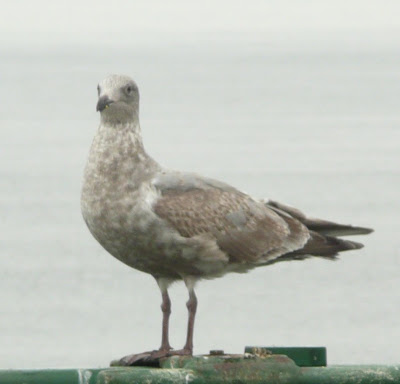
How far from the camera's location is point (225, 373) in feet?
18.4

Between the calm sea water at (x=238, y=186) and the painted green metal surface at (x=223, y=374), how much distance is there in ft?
42.9

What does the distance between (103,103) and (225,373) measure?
320cm

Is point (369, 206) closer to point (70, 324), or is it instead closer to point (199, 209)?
point (70, 324)

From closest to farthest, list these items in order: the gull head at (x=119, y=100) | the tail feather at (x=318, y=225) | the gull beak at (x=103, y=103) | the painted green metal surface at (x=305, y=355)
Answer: the painted green metal surface at (x=305, y=355) → the gull beak at (x=103, y=103) → the gull head at (x=119, y=100) → the tail feather at (x=318, y=225)

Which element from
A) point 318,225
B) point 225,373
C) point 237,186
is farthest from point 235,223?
point 237,186

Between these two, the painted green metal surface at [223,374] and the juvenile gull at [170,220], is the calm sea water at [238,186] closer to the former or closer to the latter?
the juvenile gull at [170,220]

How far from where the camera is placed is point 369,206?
34.8m

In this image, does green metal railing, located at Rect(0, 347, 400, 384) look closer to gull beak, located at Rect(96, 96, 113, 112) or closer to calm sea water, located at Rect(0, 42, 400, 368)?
gull beak, located at Rect(96, 96, 113, 112)

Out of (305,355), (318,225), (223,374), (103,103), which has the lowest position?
(223,374)

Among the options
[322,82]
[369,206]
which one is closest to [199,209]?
[369,206]

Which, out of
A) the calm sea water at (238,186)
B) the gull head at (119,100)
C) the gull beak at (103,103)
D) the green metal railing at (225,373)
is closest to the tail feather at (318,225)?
the gull head at (119,100)

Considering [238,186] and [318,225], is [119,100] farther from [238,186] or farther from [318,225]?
[238,186]

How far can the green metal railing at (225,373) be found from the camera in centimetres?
523

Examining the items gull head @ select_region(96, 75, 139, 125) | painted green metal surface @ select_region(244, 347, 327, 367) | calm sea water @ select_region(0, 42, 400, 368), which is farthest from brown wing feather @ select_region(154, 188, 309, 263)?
calm sea water @ select_region(0, 42, 400, 368)
